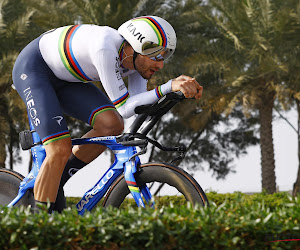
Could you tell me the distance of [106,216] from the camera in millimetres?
3342

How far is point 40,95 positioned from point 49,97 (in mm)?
74

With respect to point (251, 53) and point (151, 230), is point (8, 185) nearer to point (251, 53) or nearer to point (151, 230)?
point (151, 230)

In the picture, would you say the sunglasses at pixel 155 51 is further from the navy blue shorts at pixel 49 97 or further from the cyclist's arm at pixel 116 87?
the navy blue shorts at pixel 49 97

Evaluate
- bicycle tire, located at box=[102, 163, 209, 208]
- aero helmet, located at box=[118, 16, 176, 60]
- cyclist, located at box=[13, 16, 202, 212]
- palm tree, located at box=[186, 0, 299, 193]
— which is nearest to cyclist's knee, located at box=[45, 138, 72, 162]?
cyclist, located at box=[13, 16, 202, 212]

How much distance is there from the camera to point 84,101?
486 cm

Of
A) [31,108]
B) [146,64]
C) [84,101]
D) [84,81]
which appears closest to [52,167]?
[31,108]

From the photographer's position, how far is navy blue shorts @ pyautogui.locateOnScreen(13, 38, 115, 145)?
15.1 ft

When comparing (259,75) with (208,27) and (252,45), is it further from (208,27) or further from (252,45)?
(208,27)

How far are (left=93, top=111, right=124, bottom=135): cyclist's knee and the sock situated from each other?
34 cm

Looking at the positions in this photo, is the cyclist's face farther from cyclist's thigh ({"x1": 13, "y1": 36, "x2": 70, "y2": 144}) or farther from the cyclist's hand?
cyclist's thigh ({"x1": 13, "y1": 36, "x2": 70, "y2": 144})

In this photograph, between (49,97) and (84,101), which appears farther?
(84,101)

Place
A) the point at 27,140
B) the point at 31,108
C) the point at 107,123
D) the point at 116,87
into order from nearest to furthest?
the point at 116,87, the point at 31,108, the point at 107,123, the point at 27,140

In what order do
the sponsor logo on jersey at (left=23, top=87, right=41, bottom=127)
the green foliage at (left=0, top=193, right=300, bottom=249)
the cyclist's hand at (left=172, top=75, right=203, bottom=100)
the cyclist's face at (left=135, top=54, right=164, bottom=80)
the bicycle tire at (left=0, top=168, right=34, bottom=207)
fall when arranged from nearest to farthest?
the green foliage at (left=0, top=193, right=300, bottom=249) < the cyclist's hand at (left=172, top=75, right=203, bottom=100) < the cyclist's face at (left=135, top=54, right=164, bottom=80) < the sponsor logo on jersey at (left=23, top=87, right=41, bottom=127) < the bicycle tire at (left=0, top=168, right=34, bottom=207)

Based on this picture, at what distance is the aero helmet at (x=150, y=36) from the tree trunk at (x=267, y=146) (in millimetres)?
16938
